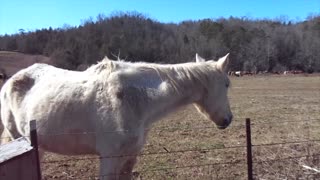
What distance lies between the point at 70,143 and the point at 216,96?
1922 millimetres

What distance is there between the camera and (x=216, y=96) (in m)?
5.74

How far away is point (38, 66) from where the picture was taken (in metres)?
6.25

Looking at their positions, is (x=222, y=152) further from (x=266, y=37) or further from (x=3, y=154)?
(x=266, y=37)

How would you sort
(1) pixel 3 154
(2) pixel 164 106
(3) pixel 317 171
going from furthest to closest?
1. (3) pixel 317 171
2. (2) pixel 164 106
3. (1) pixel 3 154

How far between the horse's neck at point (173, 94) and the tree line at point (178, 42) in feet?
223

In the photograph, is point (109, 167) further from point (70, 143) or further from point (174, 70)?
point (174, 70)

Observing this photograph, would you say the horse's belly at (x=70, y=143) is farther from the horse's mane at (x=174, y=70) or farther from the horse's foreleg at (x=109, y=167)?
the horse's mane at (x=174, y=70)

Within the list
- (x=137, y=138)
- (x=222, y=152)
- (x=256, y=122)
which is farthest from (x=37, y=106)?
(x=256, y=122)

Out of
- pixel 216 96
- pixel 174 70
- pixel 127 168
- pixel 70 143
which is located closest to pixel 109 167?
pixel 127 168

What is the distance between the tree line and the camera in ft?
265

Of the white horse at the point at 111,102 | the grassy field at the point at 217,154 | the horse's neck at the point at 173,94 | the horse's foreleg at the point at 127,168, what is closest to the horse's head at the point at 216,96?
the white horse at the point at 111,102

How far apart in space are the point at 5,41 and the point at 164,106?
8071cm

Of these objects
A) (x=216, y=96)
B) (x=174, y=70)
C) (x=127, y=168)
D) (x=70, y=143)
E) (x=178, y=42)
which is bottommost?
(x=127, y=168)

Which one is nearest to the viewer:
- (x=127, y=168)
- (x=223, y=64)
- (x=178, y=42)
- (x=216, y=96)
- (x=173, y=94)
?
(x=127, y=168)
